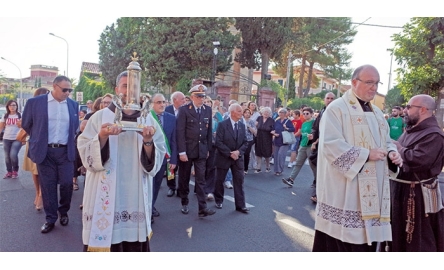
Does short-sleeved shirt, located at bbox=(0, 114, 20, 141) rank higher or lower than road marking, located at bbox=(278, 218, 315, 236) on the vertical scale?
higher

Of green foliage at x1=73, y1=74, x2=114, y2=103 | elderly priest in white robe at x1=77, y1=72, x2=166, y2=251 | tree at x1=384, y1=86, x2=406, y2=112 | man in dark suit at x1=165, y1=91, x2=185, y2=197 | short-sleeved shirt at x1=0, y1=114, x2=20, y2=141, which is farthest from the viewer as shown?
green foliage at x1=73, y1=74, x2=114, y2=103

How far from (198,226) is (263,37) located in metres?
18.9

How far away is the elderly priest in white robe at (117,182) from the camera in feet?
8.81

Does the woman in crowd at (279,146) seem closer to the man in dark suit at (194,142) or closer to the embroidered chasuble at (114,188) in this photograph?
the man in dark suit at (194,142)

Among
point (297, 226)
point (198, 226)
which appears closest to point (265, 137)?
point (297, 226)

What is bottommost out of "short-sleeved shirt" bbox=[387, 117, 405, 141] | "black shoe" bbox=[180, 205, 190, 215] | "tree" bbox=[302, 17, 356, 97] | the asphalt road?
the asphalt road

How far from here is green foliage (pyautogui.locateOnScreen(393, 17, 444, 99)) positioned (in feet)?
48.8

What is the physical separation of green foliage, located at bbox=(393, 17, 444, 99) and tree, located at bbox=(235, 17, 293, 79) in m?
7.61

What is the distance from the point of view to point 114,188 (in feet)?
8.92

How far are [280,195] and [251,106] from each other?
4032 mm

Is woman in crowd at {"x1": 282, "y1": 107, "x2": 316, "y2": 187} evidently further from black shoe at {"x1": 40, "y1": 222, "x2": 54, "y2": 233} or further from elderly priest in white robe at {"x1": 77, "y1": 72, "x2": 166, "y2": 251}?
elderly priest in white robe at {"x1": 77, "y1": 72, "x2": 166, "y2": 251}

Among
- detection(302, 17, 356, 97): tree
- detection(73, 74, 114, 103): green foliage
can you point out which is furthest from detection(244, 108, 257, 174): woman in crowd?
detection(73, 74, 114, 103): green foliage

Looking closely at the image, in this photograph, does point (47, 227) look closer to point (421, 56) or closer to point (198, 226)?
point (198, 226)

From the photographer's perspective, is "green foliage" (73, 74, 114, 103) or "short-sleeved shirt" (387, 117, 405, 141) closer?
"short-sleeved shirt" (387, 117, 405, 141)
